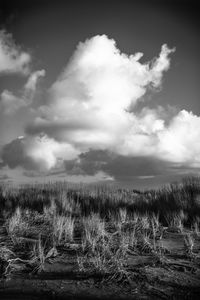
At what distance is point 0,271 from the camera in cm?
486

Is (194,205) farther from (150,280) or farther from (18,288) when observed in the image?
(18,288)

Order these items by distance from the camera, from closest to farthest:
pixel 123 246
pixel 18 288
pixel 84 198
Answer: pixel 18 288 → pixel 123 246 → pixel 84 198

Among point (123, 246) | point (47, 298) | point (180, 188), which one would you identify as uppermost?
point (180, 188)

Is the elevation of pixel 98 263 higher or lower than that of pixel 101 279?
higher

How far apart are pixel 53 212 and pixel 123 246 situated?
15.5 ft

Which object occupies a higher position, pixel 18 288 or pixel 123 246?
pixel 123 246

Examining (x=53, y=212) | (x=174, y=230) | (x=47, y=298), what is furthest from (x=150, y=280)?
(x=53, y=212)

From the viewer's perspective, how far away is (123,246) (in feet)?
17.7

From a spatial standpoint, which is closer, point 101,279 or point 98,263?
point 101,279

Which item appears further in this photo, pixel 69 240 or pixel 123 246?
pixel 69 240

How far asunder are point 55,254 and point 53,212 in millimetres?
4235

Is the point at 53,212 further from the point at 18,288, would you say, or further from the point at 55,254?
the point at 18,288

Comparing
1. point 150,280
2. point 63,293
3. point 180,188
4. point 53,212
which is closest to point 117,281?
point 150,280

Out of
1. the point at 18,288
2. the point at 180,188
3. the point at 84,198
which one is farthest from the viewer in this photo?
the point at 84,198
